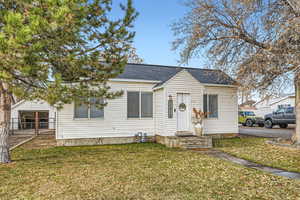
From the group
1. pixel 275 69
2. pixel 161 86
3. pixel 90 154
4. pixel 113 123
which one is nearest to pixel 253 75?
pixel 275 69

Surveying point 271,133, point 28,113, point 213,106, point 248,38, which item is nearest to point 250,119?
point 271,133

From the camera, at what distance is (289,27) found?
675 cm

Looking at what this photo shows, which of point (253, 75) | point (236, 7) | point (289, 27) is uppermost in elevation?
point (236, 7)

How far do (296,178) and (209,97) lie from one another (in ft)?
22.7

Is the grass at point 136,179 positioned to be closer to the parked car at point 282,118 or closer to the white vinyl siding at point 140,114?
the white vinyl siding at point 140,114

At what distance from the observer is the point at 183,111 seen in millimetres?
9953

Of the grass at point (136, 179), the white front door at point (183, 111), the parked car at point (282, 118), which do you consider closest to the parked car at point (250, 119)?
the parked car at point (282, 118)

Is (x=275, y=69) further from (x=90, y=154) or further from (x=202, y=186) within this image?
(x=90, y=154)

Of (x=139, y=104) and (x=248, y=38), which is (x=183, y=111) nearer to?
(x=139, y=104)

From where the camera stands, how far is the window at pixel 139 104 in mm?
10203

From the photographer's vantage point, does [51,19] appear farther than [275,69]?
No

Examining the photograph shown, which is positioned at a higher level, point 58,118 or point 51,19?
point 51,19

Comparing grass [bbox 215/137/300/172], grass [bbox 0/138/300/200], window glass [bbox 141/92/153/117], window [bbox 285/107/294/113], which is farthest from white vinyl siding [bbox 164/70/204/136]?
window [bbox 285/107/294/113]

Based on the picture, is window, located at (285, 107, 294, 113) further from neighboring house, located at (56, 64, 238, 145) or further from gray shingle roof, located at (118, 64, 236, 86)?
neighboring house, located at (56, 64, 238, 145)
